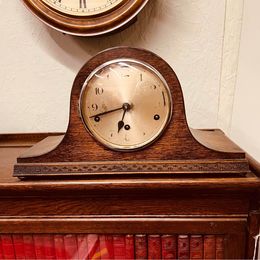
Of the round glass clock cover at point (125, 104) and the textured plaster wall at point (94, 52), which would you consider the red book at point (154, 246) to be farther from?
the textured plaster wall at point (94, 52)

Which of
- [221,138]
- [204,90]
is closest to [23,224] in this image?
[221,138]

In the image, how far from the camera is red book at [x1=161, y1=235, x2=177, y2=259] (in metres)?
0.59

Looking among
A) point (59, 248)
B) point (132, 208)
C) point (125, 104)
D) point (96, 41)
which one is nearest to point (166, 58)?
point (96, 41)

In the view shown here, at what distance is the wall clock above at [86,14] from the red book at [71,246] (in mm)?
513

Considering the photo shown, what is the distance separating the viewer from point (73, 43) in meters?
0.86

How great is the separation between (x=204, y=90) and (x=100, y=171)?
0.48m

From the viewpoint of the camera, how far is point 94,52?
0.87m

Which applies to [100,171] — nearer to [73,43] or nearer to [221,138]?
[221,138]

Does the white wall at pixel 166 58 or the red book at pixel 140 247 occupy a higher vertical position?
the white wall at pixel 166 58

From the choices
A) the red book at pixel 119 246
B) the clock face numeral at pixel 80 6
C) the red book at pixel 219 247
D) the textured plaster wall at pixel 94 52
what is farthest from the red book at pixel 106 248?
the clock face numeral at pixel 80 6

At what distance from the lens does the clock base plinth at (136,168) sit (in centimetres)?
56

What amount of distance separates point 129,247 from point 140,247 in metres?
0.02

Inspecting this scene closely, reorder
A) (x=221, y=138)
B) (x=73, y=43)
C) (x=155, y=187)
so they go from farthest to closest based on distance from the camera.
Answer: (x=73, y=43) → (x=221, y=138) → (x=155, y=187)

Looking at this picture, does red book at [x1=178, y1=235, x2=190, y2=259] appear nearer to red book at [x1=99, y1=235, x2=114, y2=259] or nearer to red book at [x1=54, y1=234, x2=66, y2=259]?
red book at [x1=99, y1=235, x2=114, y2=259]
